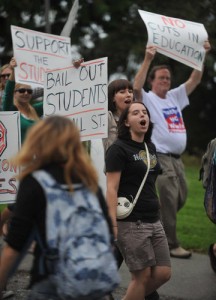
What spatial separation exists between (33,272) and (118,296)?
2.52m

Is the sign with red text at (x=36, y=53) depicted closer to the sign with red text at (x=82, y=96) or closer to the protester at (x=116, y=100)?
the sign with red text at (x=82, y=96)

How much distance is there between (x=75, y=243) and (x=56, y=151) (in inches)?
16.4

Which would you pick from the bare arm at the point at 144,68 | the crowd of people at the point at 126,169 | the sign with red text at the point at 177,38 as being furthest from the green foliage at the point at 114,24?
the bare arm at the point at 144,68

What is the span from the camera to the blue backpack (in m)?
2.90

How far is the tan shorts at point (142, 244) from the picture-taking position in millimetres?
4387

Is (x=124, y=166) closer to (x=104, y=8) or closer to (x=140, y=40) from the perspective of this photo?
(x=104, y=8)

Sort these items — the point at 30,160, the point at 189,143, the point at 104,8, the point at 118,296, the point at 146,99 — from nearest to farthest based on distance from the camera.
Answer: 1. the point at 30,160
2. the point at 118,296
3. the point at 146,99
4. the point at 104,8
5. the point at 189,143

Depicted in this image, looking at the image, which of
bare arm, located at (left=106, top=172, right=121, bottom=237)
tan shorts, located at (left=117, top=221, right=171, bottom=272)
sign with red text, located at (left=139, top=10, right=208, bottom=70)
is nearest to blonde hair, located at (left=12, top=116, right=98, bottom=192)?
bare arm, located at (left=106, top=172, right=121, bottom=237)

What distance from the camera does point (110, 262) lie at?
301 cm

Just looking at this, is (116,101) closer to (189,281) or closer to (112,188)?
(112,188)

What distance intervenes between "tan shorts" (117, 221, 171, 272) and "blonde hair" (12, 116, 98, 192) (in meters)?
1.48

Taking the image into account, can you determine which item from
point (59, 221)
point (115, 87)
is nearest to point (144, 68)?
point (115, 87)

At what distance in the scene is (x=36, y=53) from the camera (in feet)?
21.9

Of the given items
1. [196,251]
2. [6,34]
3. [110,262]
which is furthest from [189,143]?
[110,262]
